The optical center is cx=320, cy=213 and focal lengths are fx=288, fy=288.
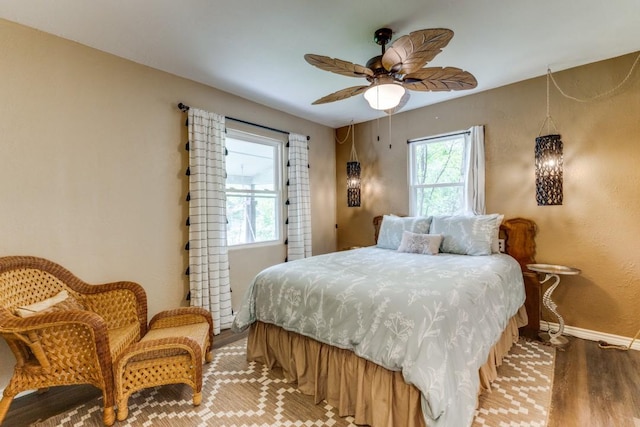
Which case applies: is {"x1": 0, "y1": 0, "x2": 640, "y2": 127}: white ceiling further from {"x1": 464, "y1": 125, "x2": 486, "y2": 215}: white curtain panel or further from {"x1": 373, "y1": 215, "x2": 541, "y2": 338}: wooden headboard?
{"x1": 373, "y1": 215, "x2": 541, "y2": 338}: wooden headboard

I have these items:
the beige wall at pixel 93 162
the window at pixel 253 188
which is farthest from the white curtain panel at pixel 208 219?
the window at pixel 253 188

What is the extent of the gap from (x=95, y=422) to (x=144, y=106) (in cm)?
250

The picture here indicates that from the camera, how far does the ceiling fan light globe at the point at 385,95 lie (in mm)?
2084

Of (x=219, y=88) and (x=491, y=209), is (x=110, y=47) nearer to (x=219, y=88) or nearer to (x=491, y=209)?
(x=219, y=88)

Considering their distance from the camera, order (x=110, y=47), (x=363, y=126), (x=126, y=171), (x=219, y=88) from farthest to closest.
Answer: (x=363, y=126)
(x=219, y=88)
(x=126, y=171)
(x=110, y=47)

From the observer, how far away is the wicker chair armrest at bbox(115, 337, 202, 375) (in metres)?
1.78

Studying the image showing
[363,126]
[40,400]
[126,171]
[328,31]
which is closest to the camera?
[40,400]

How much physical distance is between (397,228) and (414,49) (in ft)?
7.17

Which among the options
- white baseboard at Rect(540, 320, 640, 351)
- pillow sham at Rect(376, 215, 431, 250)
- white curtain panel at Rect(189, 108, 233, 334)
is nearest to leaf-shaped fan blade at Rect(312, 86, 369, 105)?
white curtain panel at Rect(189, 108, 233, 334)

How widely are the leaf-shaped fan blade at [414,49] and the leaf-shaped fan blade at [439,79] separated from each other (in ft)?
0.31

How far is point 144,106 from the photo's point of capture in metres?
2.71

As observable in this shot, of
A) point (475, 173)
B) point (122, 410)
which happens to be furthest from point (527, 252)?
point (122, 410)

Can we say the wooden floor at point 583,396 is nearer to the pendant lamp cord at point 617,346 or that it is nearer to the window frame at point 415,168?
the pendant lamp cord at point 617,346

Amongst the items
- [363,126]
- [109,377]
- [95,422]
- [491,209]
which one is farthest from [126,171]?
[491,209]
